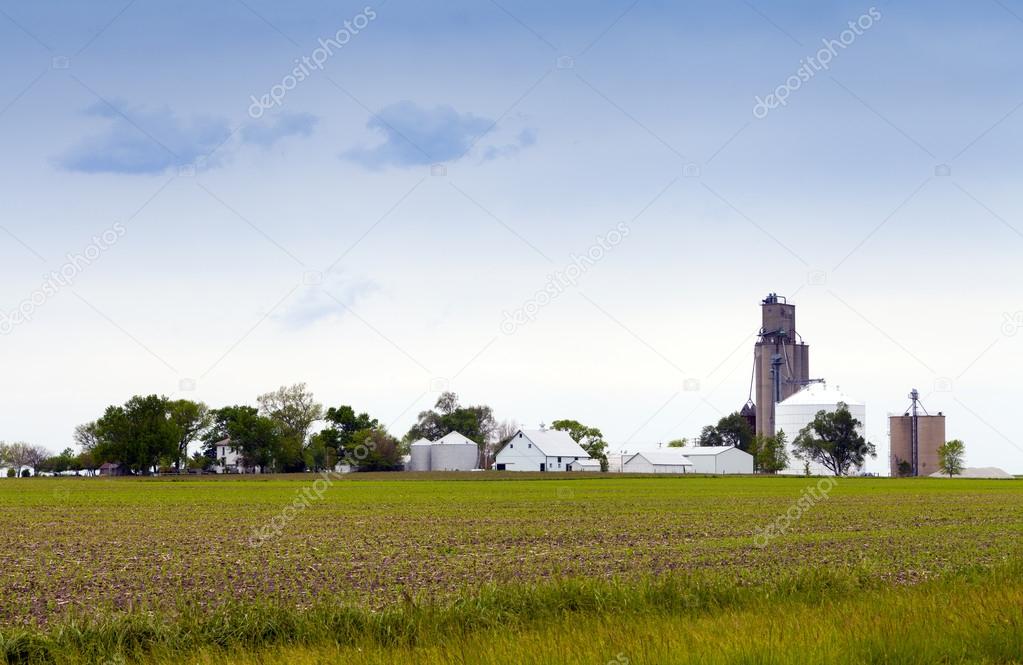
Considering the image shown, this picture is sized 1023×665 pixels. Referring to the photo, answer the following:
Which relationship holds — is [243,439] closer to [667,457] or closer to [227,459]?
[227,459]

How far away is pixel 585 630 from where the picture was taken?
37.5 ft

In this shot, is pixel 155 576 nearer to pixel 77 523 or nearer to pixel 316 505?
pixel 77 523

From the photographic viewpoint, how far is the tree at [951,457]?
162m

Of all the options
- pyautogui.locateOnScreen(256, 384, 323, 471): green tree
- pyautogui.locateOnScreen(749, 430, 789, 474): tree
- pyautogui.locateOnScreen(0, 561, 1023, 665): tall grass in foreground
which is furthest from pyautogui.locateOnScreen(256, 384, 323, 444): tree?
pyautogui.locateOnScreen(0, 561, 1023, 665): tall grass in foreground

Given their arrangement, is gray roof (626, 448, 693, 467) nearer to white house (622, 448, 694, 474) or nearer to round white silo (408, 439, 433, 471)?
white house (622, 448, 694, 474)

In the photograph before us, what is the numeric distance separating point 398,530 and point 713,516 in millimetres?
13272

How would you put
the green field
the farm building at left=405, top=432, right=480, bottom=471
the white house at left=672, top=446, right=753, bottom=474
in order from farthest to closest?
the white house at left=672, top=446, right=753, bottom=474 → the farm building at left=405, top=432, right=480, bottom=471 → the green field

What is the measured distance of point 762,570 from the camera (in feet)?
63.9

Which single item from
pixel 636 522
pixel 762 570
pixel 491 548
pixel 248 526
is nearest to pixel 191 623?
pixel 762 570

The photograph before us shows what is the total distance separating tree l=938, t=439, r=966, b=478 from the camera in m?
162

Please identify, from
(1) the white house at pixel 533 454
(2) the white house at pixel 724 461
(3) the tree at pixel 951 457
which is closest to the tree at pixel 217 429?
(1) the white house at pixel 533 454

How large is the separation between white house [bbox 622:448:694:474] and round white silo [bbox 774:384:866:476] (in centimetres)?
1637

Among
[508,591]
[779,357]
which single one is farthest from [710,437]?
[508,591]

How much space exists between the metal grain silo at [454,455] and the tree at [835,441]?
50.8 meters
